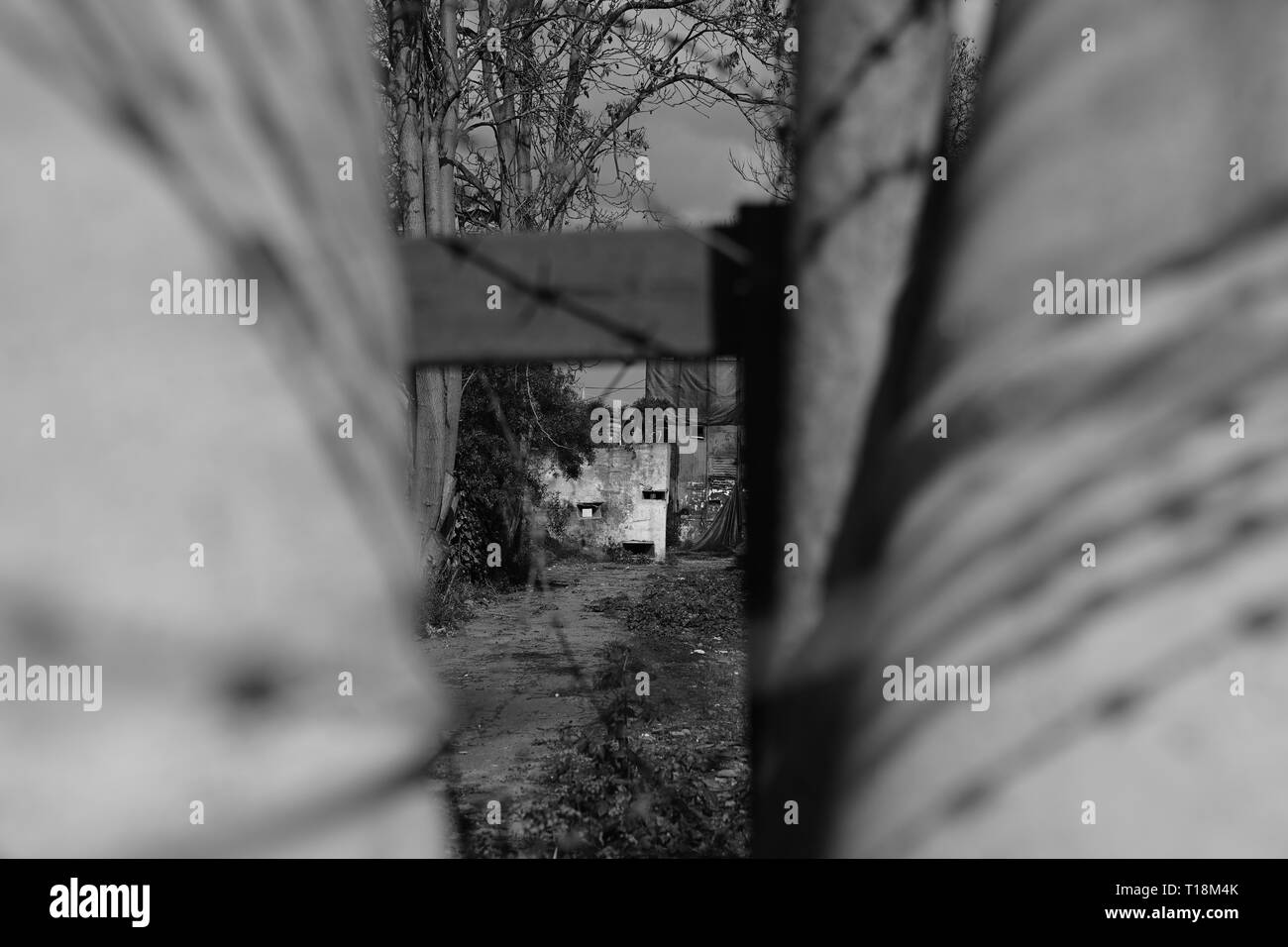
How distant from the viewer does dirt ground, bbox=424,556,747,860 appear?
7207mm

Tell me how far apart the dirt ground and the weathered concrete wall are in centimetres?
600

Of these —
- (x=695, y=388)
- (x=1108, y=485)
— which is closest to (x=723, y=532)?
(x=695, y=388)

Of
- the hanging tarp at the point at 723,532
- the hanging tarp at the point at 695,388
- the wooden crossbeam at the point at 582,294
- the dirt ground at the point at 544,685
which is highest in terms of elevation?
the hanging tarp at the point at 695,388

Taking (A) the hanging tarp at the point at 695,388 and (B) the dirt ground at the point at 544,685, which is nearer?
(B) the dirt ground at the point at 544,685

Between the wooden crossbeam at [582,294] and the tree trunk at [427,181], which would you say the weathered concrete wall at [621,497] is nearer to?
the tree trunk at [427,181]

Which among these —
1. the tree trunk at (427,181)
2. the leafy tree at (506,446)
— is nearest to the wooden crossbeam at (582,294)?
the tree trunk at (427,181)

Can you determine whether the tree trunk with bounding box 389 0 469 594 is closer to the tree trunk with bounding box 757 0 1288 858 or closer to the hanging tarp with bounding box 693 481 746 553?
the tree trunk with bounding box 757 0 1288 858

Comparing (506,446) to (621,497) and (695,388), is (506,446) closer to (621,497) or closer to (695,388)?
(695,388)

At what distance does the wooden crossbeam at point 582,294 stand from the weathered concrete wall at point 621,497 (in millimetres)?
21002

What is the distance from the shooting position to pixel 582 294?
65.8 inches

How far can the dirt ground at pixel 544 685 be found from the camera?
→ 721cm

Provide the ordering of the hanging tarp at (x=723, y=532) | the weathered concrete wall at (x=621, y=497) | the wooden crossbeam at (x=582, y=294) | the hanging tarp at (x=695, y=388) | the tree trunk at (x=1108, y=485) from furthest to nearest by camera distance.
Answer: the hanging tarp at (x=723, y=532)
the weathered concrete wall at (x=621, y=497)
the hanging tarp at (x=695, y=388)
the wooden crossbeam at (x=582, y=294)
the tree trunk at (x=1108, y=485)

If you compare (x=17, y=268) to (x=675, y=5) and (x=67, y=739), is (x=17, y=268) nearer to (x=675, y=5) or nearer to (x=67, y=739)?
(x=67, y=739)

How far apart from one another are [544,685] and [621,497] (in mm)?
12892
